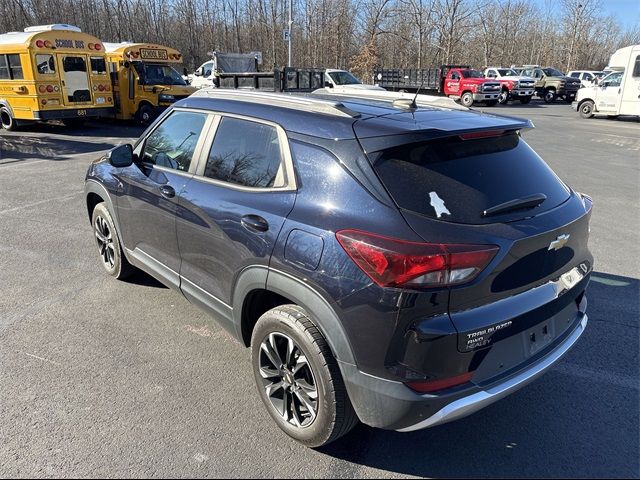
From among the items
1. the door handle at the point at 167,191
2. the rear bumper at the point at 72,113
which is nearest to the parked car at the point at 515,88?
the rear bumper at the point at 72,113

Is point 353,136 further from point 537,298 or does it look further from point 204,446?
point 204,446

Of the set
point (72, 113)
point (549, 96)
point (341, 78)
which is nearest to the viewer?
point (72, 113)

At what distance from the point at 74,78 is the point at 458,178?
54.6ft

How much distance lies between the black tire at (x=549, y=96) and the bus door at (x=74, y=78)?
95.2ft

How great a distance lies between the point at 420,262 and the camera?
2104mm

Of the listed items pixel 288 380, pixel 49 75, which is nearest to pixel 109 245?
pixel 288 380

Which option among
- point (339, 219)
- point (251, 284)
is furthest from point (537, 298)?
point (251, 284)

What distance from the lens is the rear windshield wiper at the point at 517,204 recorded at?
7.68 ft

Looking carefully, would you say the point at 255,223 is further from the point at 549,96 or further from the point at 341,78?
the point at 549,96

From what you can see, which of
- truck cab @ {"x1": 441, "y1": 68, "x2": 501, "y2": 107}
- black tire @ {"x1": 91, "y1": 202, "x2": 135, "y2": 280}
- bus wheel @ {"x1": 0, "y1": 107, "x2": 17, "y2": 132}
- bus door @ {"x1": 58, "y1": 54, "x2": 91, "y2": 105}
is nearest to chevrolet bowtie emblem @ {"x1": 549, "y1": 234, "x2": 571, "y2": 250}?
black tire @ {"x1": 91, "y1": 202, "x2": 135, "y2": 280}

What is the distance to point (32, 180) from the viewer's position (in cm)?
915

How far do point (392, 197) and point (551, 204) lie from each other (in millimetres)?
999

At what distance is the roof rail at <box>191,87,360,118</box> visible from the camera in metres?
2.64

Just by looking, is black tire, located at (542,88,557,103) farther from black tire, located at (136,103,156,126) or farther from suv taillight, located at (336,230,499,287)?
suv taillight, located at (336,230,499,287)
